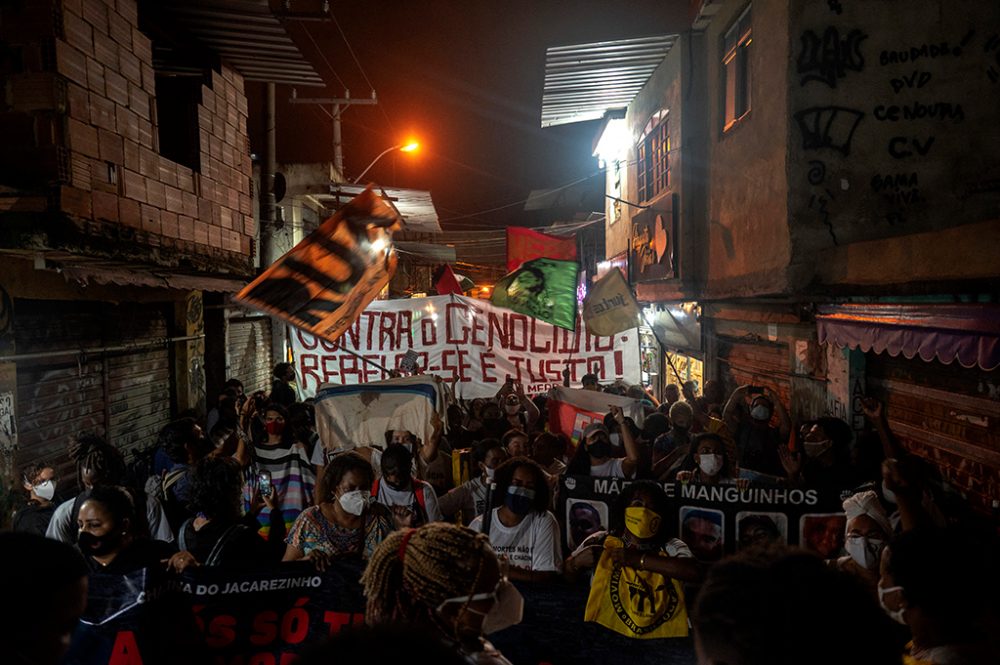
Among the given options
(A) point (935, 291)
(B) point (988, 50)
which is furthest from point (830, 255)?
(B) point (988, 50)

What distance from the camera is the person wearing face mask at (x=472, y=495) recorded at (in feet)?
17.5

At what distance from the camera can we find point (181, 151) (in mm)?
10273

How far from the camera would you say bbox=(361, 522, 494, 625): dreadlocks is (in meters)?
2.06

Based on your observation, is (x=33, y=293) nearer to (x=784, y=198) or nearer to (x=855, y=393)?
(x=784, y=198)

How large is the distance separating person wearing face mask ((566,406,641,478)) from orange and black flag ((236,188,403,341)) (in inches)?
94.3

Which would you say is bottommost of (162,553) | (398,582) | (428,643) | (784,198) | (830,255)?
(162,553)

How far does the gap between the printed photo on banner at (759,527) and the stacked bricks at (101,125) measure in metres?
6.90

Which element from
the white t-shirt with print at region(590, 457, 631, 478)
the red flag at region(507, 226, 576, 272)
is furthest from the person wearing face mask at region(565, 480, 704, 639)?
the red flag at region(507, 226, 576, 272)

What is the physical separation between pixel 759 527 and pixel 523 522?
149cm

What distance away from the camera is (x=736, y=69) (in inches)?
404

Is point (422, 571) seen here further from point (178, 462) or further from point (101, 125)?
point (101, 125)

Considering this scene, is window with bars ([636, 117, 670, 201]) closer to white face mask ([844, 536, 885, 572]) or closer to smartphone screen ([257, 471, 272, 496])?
smartphone screen ([257, 471, 272, 496])

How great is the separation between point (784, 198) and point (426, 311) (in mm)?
5314

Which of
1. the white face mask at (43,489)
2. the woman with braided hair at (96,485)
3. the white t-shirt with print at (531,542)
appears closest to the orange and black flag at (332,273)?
the woman with braided hair at (96,485)
